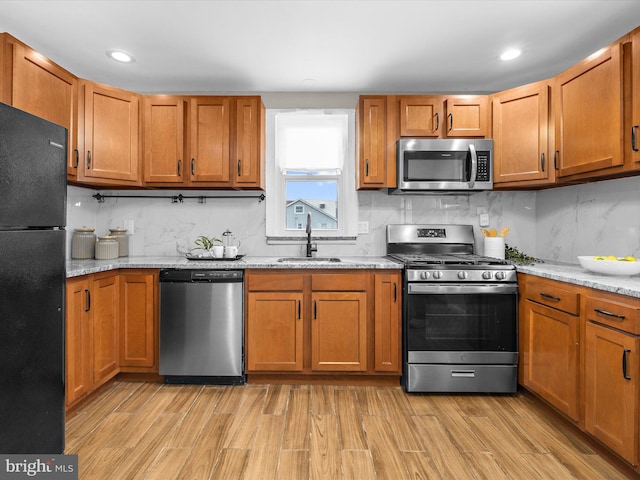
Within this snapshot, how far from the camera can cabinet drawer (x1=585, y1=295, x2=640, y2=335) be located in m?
1.64

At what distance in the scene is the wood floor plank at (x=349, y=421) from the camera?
1990 mm

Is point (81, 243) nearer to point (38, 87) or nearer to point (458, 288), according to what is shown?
point (38, 87)

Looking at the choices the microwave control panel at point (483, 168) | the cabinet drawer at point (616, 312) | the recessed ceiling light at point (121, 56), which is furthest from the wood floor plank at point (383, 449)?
the recessed ceiling light at point (121, 56)

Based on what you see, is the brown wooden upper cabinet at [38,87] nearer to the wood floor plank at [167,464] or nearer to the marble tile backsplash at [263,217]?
the marble tile backsplash at [263,217]

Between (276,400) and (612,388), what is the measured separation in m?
1.93

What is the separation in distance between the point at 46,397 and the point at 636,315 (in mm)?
2506

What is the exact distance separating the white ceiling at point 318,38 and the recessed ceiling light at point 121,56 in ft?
0.18

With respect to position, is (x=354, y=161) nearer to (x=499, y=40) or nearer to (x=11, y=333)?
(x=499, y=40)

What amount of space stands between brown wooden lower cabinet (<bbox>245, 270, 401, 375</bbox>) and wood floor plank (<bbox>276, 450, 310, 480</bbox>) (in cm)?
84

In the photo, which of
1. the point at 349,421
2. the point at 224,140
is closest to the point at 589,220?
the point at 349,421

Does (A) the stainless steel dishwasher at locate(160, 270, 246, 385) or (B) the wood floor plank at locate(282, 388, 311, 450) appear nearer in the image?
(B) the wood floor plank at locate(282, 388, 311, 450)

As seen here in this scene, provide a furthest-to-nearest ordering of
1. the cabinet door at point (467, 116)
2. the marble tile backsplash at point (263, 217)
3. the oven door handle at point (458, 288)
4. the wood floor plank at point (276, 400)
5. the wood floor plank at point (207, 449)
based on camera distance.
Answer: the marble tile backsplash at point (263, 217) → the cabinet door at point (467, 116) → the oven door handle at point (458, 288) → the wood floor plank at point (276, 400) → the wood floor plank at point (207, 449)

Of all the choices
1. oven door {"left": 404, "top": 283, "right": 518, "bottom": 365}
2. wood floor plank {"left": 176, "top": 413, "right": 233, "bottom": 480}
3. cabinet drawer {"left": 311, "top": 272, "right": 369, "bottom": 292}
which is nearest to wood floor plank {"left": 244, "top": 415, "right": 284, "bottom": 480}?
wood floor plank {"left": 176, "top": 413, "right": 233, "bottom": 480}

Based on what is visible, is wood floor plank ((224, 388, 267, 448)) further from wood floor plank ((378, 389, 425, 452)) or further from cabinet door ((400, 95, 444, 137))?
cabinet door ((400, 95, 444, 137))
